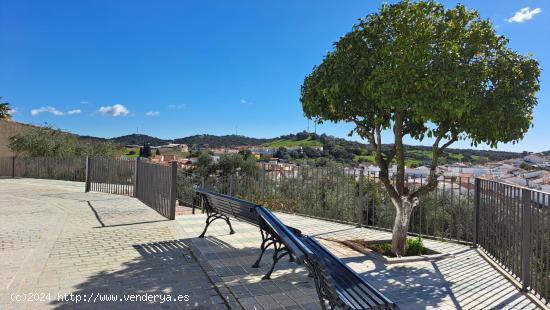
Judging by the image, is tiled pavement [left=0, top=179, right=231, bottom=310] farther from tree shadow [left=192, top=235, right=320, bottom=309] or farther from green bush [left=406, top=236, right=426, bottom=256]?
green bush [left=406, top=236, right=426, bottom=256]

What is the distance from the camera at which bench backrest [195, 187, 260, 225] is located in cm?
580

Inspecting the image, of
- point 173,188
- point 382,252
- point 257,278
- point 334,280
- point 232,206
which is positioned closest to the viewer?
point 334,280

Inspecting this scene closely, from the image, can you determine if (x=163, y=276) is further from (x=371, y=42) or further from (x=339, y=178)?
(x=339, y=178)

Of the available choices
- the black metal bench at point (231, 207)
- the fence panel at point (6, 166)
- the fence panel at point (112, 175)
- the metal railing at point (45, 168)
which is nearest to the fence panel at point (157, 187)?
the fence panel at point (112, 175)

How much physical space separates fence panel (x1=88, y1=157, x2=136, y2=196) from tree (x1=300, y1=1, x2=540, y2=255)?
8998mm

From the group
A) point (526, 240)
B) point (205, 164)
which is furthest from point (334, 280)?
point (205, 164)

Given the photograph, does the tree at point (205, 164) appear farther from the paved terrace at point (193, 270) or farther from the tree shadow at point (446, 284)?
the tree shadow at point (446, 284)

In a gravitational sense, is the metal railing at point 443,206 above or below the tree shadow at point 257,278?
above

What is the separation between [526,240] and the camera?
4957 millimetres

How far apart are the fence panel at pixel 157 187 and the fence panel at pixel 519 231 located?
21.3ft

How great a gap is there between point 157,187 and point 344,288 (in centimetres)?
820

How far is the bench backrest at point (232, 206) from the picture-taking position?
5801 mm

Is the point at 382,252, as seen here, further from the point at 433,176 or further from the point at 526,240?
the point at 526,240

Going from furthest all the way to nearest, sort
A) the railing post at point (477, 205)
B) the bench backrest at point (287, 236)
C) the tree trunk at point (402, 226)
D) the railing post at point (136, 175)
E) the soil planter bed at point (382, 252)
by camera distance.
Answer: the railing post at point (136, 175) → the railing post at point (477, 205) → the tree trunk at point (402, 226) → the soil planter bed at point (382, 252) → the bench backrest at point (287, 236)
